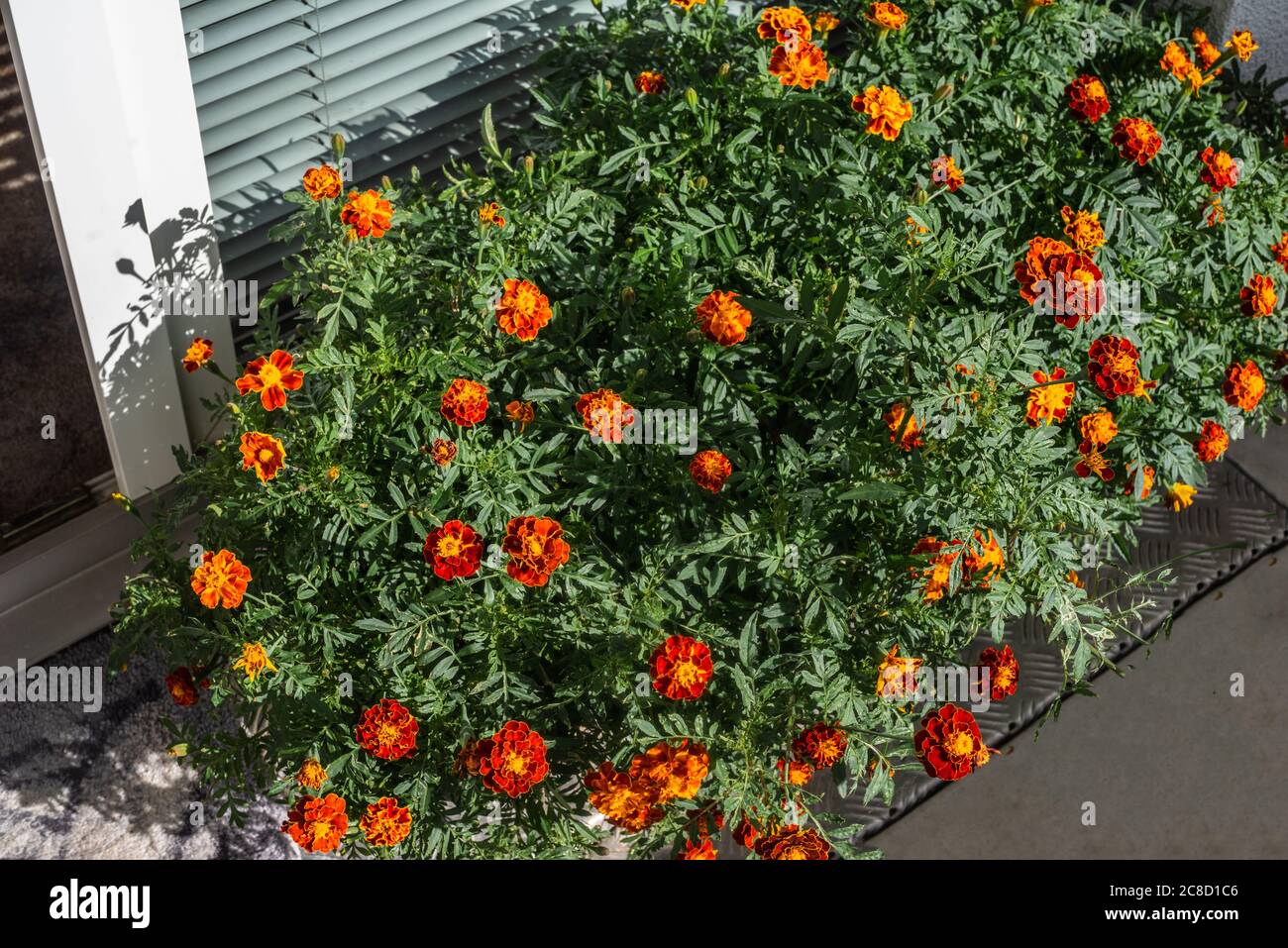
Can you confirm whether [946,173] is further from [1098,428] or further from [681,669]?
[681,669]

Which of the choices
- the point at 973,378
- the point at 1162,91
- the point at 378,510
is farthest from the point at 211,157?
the point at 1162,91

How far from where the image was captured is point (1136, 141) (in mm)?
2291


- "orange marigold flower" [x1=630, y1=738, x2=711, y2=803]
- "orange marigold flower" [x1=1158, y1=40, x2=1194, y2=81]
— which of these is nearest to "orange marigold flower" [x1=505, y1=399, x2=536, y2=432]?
"orange marigold flower" [x1=630, y1=738, x2=711, y2=803]

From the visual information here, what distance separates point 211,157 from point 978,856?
206 cm

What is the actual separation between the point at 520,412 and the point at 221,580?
0.53 m

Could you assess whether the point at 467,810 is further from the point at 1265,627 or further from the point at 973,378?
the point at 1265,627

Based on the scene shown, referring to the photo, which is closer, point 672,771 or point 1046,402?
point 672,771

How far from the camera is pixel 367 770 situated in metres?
2.04

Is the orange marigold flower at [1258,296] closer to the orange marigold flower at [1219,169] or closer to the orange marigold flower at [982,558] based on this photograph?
the orange marigold flower at [1219,169]

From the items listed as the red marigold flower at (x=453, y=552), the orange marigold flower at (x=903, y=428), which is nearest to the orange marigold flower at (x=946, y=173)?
the orange marigold flower at (x=903, y=428)

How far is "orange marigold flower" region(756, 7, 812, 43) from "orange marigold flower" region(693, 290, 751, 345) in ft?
1.73

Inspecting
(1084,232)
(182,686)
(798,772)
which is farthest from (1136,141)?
(182,686)
